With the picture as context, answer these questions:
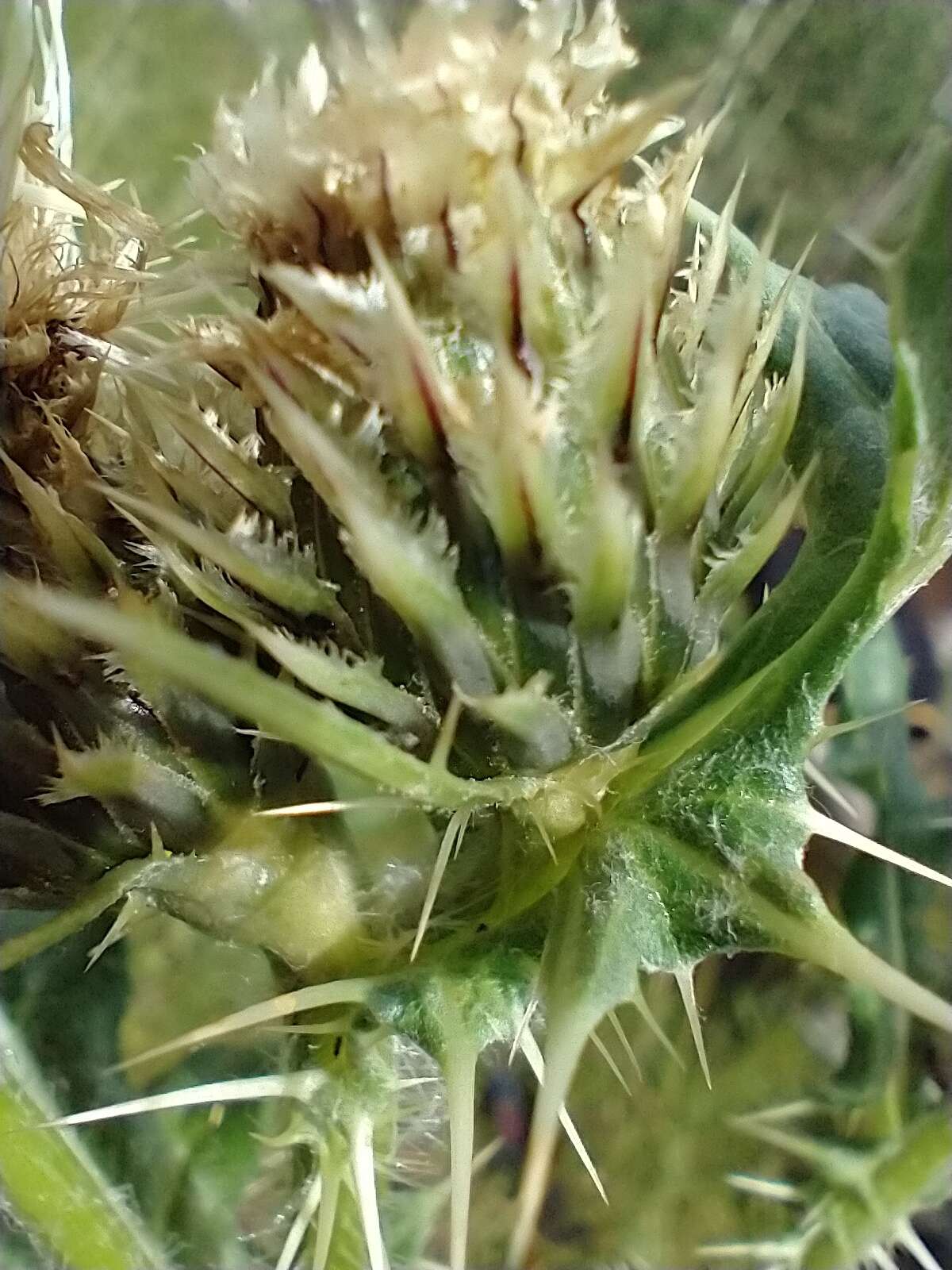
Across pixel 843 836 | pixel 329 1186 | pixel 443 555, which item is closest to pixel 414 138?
pixel 443 555

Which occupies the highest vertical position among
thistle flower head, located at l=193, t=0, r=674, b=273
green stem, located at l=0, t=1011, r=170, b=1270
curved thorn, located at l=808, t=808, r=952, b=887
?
thistle flower head, located at l=193, t=0, r=674, b=273

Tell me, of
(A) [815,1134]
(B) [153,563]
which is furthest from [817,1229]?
(B) [153,563]

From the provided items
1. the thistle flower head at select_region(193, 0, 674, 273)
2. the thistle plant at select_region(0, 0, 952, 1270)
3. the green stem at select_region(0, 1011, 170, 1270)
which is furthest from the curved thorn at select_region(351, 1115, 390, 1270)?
the thistle flower head at select_region(193, 0, 674, 273)

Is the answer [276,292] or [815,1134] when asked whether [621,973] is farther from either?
[815,1134]

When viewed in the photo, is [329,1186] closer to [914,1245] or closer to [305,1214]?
[305,1214]

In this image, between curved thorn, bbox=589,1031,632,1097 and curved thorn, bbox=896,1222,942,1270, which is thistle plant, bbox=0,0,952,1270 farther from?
curved thorn, bbox=896,1222,942,1270

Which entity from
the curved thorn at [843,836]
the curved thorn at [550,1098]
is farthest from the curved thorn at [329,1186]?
the curved thorn at [843,836]

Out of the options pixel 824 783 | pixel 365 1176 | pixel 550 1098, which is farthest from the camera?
pixel 824 783
